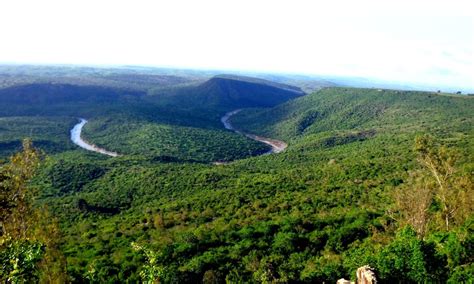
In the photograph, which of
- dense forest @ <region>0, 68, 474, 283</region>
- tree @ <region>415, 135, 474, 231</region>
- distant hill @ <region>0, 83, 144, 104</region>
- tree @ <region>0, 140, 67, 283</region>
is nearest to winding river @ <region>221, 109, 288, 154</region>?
dense forest @ <region>0, 68, 474, 283</region>

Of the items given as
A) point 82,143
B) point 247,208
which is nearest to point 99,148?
point 82,143

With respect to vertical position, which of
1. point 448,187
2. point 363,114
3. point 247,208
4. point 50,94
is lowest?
point 50,94

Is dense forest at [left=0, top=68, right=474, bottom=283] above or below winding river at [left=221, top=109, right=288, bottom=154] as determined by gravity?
above

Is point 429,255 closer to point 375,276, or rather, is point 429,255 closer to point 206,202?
point 375,276

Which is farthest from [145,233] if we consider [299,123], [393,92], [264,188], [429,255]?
[393,92]

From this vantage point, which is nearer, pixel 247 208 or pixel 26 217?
pixel 26 217

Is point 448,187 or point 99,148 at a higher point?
point 448,187

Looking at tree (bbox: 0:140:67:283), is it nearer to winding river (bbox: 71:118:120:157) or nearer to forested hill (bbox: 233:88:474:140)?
forested hill (bbox: 233:88:474:140)

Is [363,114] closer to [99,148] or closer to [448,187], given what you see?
[99,148]
